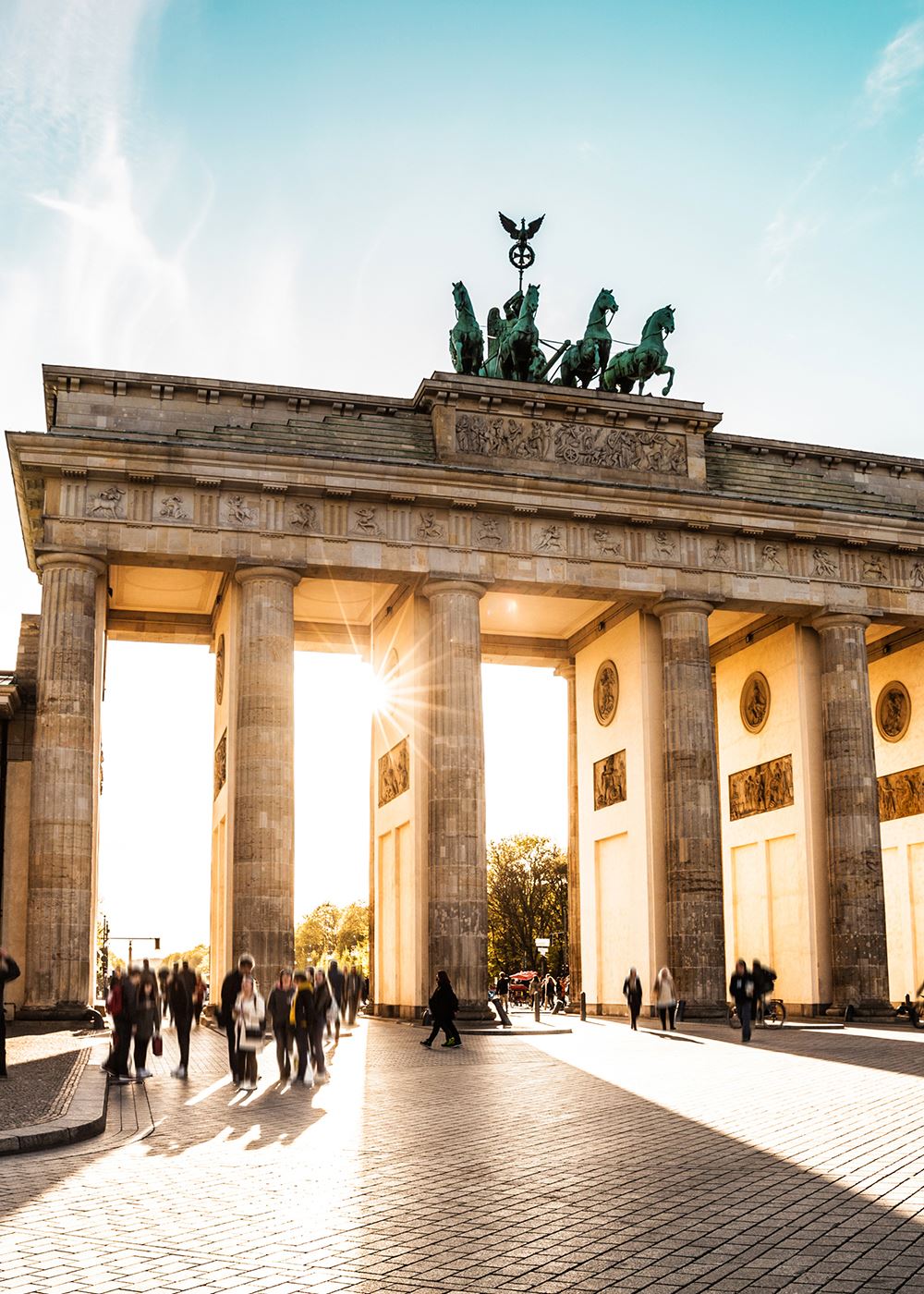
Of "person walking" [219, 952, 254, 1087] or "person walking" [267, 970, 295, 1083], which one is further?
"person walking" [267, 970, 295, 1083]

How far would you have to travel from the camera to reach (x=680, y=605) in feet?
129

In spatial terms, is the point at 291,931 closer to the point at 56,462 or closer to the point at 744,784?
the point at 56,462

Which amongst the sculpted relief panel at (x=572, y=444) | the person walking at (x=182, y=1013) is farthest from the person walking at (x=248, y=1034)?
the sculpted relief panel at (x=572, y=444)

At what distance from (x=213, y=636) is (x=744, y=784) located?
17919mm

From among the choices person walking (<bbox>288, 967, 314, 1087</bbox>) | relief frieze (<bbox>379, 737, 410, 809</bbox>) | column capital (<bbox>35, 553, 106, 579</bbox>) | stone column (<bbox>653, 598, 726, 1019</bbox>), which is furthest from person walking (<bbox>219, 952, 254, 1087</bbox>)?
stone column (<bbox>653, 598, 726, 1019</bbox>)

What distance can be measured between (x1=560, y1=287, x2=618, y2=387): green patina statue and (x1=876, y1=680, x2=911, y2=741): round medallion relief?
15072mm

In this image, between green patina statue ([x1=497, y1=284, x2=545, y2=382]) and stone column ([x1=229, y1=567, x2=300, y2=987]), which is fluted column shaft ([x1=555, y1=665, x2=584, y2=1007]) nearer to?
green patina statue ([x1=497, y1=284, x2=545, y2=382])

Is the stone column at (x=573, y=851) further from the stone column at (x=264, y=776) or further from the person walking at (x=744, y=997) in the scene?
the person walking at (x=744, y=997)

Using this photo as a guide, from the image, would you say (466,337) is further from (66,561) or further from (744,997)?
(744,997)

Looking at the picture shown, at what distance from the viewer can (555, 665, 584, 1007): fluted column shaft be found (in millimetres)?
46062

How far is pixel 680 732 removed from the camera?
1523 inches

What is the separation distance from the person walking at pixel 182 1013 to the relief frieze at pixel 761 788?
24436 millimetres

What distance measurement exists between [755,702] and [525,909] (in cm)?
4957

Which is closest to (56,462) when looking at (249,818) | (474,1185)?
(249,818)
